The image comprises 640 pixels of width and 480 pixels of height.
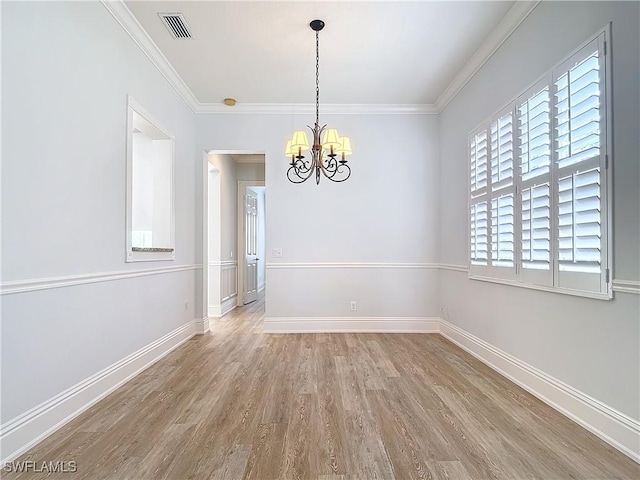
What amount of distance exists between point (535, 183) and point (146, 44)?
348 cm

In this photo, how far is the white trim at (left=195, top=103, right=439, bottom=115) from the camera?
446cm

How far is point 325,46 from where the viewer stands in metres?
3.15

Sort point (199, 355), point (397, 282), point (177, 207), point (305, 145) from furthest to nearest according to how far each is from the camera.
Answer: point (397, 282), point (177, 207), point (199, 355), point (305, 145)

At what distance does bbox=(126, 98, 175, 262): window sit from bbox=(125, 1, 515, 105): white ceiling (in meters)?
0.73

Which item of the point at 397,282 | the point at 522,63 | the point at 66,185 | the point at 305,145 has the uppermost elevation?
the point at 522,63

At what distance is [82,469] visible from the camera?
5.36 ft

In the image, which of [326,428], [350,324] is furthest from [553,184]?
[350,324]

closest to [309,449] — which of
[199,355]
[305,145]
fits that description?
[199,355]

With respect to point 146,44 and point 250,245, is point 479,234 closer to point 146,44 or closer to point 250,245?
point 146,44

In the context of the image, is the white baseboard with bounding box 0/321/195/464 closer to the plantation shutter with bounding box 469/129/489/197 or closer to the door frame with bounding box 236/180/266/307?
the door frame with bounding box 236/180/266/307

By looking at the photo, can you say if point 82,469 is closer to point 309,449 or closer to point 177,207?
point 309,449

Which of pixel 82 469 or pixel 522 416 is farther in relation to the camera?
pixel 522 416

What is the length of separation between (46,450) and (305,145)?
8.96 feet

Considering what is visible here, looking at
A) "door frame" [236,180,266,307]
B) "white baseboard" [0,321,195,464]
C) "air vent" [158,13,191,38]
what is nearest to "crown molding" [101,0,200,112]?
"air vent" [158,13,191,38]
